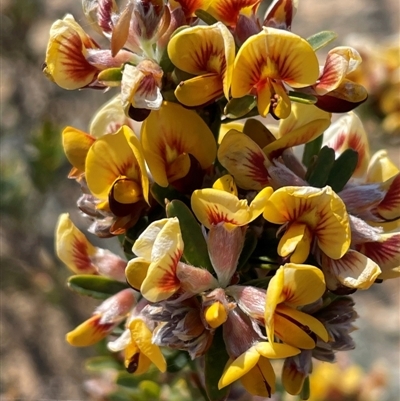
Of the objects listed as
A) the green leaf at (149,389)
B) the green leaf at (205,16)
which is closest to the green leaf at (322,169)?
the green leaf at (205,16)

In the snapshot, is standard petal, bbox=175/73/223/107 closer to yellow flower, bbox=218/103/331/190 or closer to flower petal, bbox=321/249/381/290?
yellow flower, bbox=218/103/331/190

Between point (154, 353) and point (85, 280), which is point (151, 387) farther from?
point (154, 353)

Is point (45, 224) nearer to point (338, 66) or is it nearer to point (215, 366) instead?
point (215, 366)

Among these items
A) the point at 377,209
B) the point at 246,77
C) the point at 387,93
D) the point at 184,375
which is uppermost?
the point at 246,77

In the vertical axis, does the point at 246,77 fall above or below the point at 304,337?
above

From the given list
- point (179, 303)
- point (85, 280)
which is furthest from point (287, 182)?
point (85, 280)

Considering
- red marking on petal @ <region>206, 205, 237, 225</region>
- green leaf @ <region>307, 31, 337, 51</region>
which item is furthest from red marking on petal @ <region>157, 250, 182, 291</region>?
green leaf @ <region>307, 31, 337, 51</region>

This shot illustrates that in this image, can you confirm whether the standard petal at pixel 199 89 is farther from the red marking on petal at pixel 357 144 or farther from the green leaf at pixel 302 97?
the red marking on petal at pixel 357 144

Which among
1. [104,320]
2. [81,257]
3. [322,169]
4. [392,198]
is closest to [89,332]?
[104,320]
